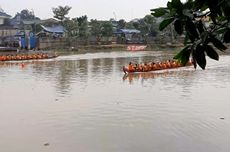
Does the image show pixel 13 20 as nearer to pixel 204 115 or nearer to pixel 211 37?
pixel 204 115

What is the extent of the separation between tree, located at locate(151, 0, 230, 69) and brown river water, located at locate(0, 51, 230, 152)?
6992 mm

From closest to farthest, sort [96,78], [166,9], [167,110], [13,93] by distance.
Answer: [166,9], [167,110], [13,93], [96,78]

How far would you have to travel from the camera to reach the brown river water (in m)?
10.2

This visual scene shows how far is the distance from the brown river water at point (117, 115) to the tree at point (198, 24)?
699 cm

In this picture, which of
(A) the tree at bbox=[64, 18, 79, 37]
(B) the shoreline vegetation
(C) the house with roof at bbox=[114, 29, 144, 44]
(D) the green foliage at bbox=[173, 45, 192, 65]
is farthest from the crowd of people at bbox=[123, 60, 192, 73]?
(C) the house with roof at bbox=[114, 29, 144, 44]

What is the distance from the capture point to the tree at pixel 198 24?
8.71 feet

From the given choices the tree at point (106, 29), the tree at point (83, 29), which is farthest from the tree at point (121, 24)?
the tree at point (83, 29)

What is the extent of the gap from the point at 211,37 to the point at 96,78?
23402 mm

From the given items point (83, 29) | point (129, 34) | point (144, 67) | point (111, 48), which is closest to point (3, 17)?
point (83, 29)

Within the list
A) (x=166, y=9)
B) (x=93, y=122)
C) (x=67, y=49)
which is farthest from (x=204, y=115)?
(x=67, y=49)

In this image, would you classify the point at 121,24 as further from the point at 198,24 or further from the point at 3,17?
the point at 198,24

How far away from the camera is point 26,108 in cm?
1558

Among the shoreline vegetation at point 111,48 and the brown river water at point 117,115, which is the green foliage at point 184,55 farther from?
the shoreline vegetation at point 111,48

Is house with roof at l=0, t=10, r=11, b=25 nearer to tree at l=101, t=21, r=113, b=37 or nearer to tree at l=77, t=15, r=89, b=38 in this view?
tree at l=77, t=15, r=89, b=38
